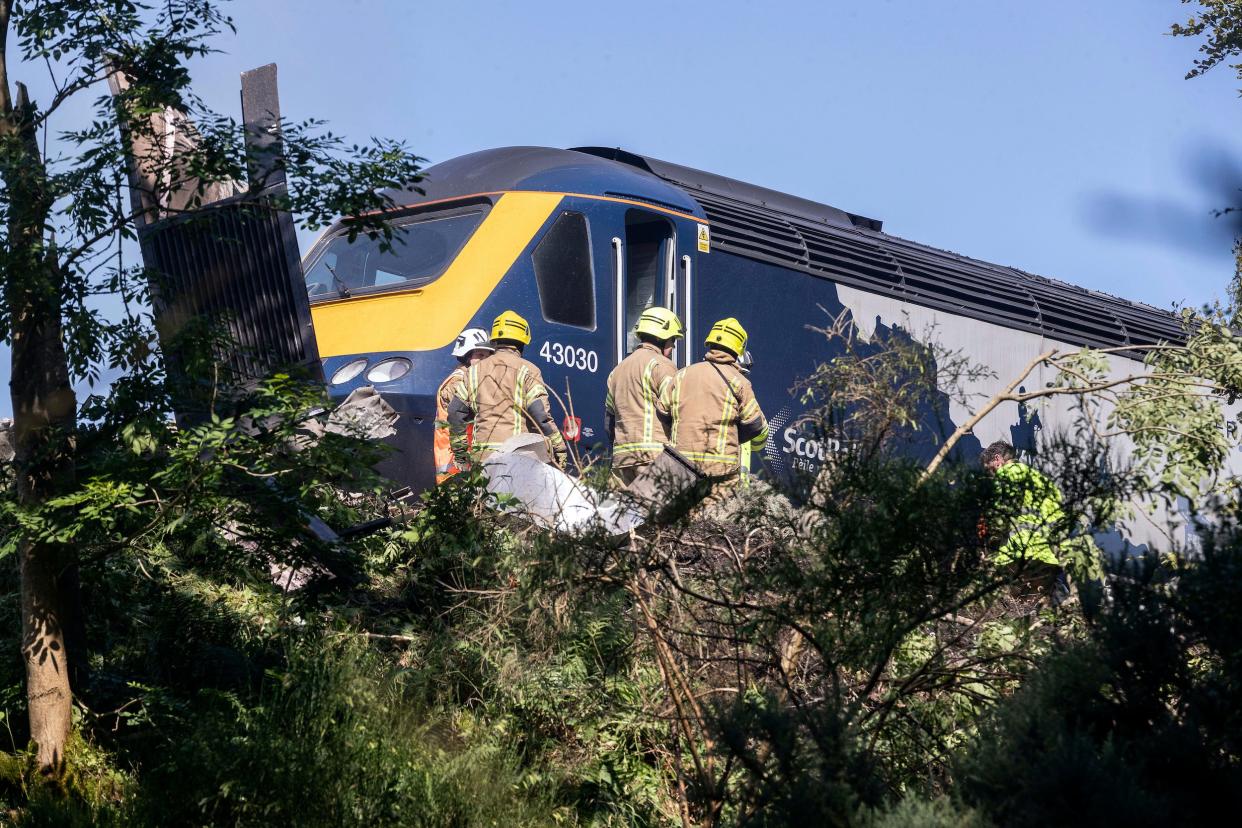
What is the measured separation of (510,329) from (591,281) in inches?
47.4

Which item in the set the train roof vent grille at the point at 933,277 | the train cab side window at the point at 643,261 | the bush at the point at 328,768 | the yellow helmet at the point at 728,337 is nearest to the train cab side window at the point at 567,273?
the train cab side window at the point at 643,261

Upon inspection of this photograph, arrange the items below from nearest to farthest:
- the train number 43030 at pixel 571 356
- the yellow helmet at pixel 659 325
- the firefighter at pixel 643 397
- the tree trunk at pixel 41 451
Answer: the tree trunk at pixel 41 451 < the firefighter at pixel 643 397 < the yellow helmet at pixel 659 325 < the train number 43030 at pixel 571 356

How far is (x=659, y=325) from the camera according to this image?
10.3 metres

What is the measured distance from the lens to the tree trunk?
667 centimetres

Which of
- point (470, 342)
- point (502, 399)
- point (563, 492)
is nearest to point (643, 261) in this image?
point (470, 342)

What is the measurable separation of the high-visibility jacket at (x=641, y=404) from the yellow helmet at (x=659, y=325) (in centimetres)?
12

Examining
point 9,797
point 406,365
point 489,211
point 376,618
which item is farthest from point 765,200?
point 9,797

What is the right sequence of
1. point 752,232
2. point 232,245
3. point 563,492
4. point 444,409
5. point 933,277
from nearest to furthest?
1. point 232,245
2. point 563,492
3. point 444,409
4. point 752,232
5. point 933,277

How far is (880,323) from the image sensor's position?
13227mm

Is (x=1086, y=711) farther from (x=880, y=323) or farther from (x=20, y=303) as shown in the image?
(x=880, y=323)

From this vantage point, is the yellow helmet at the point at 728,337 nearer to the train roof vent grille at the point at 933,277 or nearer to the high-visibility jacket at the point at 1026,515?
the train roof vent grille at the point at 933,277

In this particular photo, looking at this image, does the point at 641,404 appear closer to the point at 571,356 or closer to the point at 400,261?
the point at 571,356

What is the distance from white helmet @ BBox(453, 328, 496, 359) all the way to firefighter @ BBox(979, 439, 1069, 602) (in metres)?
5.37

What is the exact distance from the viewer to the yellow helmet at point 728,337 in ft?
33.2
